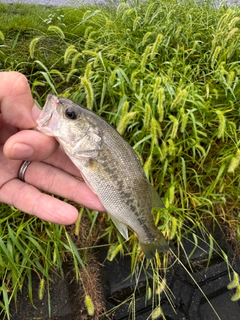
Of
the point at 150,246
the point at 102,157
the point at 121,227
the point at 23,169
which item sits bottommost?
the point at 150,246

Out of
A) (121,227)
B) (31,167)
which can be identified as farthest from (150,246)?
(31,167)

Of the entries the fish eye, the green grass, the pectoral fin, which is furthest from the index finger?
the pectoral fin

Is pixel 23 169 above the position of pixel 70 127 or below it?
below

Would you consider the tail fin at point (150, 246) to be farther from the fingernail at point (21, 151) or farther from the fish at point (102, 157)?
the fingernail at point (21, 151)

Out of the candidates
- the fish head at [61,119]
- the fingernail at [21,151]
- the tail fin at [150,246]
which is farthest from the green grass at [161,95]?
the fingernail at [21,151]

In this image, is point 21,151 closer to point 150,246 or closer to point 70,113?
point 70,113

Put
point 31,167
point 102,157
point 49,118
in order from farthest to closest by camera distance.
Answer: point 31,167 < point 102,157 < point 49,118

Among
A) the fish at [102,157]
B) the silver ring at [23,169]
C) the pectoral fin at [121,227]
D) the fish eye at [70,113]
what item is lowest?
the pectoral fin at [121,227]
